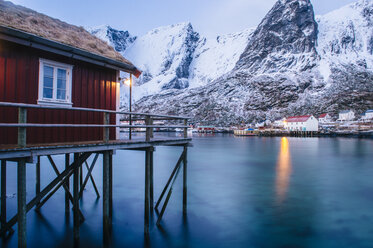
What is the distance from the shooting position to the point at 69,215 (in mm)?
14930

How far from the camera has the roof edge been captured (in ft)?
28.7

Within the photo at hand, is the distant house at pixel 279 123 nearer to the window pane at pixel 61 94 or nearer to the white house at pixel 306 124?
the white house at pixel 306 124

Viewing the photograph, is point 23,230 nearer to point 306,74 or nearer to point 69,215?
point 69,215

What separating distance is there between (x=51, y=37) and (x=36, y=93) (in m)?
1.98

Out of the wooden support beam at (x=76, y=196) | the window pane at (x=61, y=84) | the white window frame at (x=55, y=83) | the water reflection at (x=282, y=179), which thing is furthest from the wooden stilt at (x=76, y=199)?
the water reflection at (x=282, y=179)

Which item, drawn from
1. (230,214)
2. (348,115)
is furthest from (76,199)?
(348,115)

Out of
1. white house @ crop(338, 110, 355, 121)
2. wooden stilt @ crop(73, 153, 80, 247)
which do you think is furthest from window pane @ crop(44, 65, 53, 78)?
white house @ crop(338, 110, 355, 121)

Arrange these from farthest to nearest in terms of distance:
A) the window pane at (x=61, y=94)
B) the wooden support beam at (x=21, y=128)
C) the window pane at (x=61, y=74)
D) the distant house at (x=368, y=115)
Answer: the distant house at (x=368, y=115) < the window pane at (x=61, y=74) < the window pane at (x=61, y=94) < the wooden support beam at (x=21, y=128)

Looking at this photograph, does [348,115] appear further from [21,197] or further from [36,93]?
[21,197]

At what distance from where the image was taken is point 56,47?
9.83 m

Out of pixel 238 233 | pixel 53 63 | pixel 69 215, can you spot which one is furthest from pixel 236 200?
pixel 53 63

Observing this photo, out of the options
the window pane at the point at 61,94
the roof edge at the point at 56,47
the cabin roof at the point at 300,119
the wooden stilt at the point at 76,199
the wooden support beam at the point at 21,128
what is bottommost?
the wooden stilt at the point at 76,199

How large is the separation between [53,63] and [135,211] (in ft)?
31.2

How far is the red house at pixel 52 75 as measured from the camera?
9023 mm
